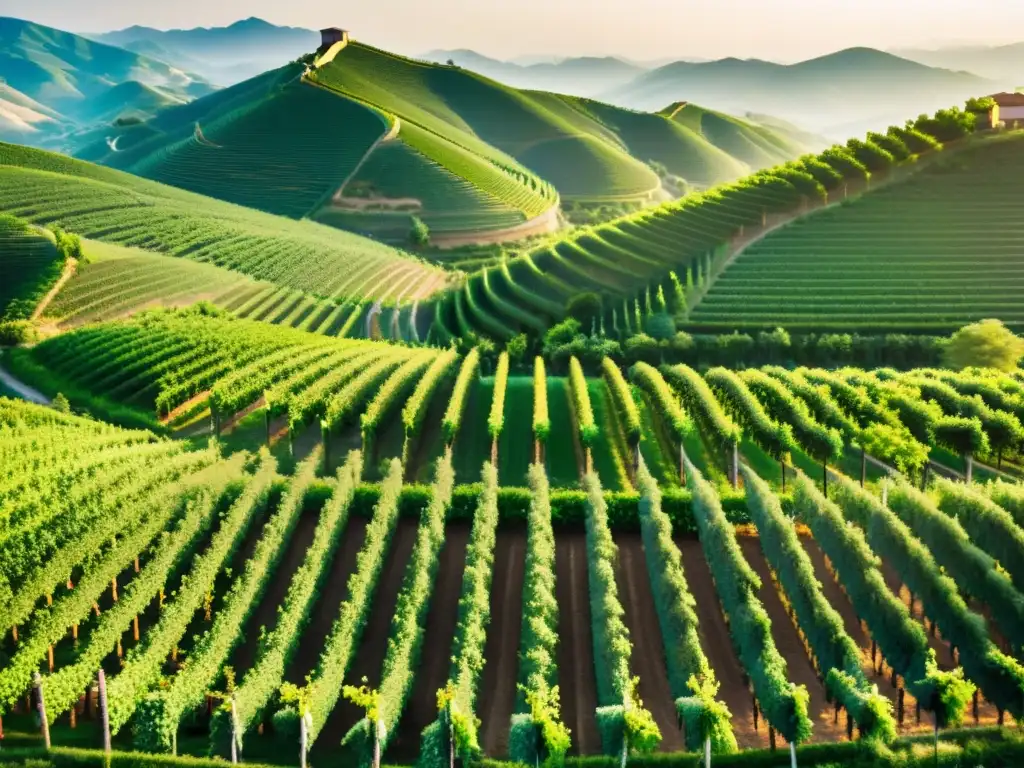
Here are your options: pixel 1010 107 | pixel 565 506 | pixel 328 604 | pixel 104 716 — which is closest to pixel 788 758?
pixel 328 604

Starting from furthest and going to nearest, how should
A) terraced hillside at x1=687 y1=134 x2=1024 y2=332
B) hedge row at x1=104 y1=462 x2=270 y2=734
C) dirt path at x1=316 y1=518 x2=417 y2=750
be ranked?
1. terraced hillside at x1=687 y1=134 x2=1024 y2=332
2. dirt path at x1=316 y1=518 x2=417 y2=750
3. hedge row at x1=104 y1=462 x2=270 y2=734

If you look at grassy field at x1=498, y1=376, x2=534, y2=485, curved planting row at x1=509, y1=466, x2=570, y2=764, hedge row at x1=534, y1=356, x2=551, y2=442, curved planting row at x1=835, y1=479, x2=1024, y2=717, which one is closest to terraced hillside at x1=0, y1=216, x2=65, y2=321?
grassy field at x1=498, y1=376, x2=534, y2=485

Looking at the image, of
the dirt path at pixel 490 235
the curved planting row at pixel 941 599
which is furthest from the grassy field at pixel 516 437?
the dirt path at pixel 490 235

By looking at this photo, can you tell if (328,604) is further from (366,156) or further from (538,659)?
(366,156)

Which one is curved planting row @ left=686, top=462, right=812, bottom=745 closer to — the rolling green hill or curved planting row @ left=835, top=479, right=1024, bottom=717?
curved planting row @ left=835, top=479, right=1024, bottom=717

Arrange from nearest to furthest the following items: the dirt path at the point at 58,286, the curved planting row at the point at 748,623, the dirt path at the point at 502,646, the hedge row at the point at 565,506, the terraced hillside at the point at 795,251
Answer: the curved planting row at the point at 748,623 < the dirt path at the point at 502,646 < the hedge row at the point at 565,506 < the dirt path at the point at 58,286 < the terraced hillside at the point at 795,251

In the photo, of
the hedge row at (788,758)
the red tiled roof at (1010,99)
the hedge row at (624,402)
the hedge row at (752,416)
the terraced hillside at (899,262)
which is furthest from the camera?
the red tiled roof at (1010,99)

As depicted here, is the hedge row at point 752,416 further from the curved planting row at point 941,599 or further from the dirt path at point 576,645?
the dirt path at point 576,645
